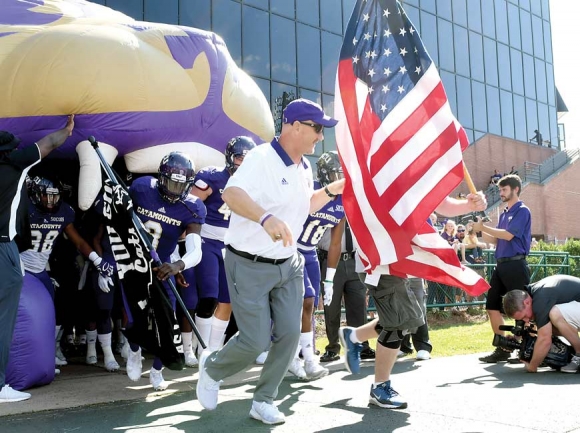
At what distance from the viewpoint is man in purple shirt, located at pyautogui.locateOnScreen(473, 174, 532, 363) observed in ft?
21.4

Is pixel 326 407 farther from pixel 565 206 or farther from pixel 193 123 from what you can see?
pixel 565 206

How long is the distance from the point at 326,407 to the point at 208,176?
233 centimetres

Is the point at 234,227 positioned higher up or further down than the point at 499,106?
further down

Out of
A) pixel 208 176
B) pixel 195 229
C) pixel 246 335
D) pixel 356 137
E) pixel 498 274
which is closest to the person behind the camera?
pixel 246 335

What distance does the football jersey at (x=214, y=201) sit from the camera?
5648mm

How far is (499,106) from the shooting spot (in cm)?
2797

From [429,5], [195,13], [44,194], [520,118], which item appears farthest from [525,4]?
[44,194]

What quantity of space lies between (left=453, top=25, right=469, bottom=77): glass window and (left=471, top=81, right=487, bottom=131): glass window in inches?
31.7

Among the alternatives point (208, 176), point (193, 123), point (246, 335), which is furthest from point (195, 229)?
point (246, 335)

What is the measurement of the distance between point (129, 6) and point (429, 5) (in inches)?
518

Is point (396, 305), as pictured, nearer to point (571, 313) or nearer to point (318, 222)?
point (318, 222)

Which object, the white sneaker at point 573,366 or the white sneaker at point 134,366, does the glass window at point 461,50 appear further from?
the white sneaker at point 134,366

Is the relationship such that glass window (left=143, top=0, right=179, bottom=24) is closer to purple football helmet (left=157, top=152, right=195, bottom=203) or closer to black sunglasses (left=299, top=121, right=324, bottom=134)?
purple football helmet (left=157, top=152, right=195, bottom=203)

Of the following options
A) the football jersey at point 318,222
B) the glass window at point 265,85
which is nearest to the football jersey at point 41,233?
the football jersey at point 318,222
